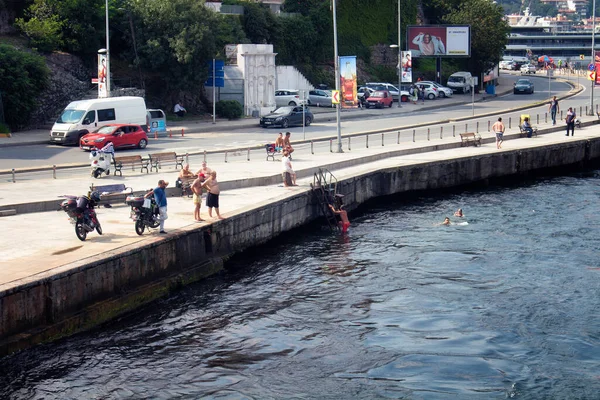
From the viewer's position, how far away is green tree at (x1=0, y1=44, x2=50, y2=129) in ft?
172

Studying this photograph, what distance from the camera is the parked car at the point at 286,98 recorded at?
7131 centimetres

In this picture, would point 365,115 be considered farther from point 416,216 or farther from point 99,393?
point 99,393

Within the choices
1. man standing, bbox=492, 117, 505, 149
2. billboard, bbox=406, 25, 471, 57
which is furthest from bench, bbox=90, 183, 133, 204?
billboard, bbox=406, 25, 471, 57

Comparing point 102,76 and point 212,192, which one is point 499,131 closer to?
point 102,76

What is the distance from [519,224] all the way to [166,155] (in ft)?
51.0

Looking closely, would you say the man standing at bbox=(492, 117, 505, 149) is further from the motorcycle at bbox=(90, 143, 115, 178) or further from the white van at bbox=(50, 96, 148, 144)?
the motorcycle at bbox=(90, 143, 115, 178)

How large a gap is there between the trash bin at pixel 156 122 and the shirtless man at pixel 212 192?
2612 centimetres

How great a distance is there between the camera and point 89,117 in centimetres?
4844

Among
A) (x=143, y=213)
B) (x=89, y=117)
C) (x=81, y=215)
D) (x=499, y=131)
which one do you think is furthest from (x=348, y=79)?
(x=81, y=215)

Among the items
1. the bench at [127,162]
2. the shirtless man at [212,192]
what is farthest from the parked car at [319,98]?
the shirtless man at [212,192]

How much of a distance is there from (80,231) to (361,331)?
8.35 meters

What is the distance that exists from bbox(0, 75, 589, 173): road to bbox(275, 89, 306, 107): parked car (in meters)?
2.61

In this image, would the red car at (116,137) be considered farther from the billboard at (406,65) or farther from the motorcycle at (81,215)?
the billboard at (406,65)

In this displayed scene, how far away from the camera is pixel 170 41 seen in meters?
61.5
